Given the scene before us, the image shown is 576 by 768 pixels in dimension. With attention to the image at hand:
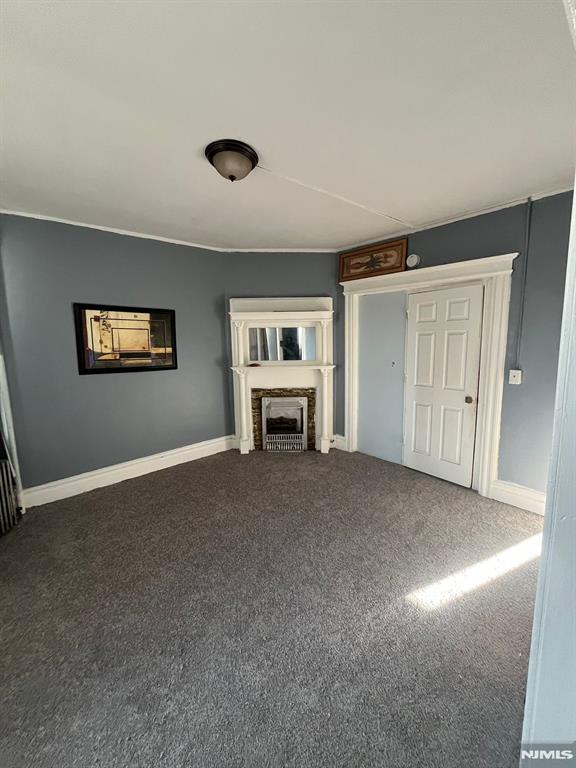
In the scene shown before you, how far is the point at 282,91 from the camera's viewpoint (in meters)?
1.39

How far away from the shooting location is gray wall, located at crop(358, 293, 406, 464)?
11.6ft

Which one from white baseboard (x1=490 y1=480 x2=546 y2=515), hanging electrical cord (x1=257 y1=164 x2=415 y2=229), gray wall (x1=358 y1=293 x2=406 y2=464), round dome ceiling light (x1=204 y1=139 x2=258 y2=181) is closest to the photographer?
round dome ceiling light (x1=204 y1=139 x2=258 y2=181)

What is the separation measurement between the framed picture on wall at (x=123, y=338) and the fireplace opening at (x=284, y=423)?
134cm

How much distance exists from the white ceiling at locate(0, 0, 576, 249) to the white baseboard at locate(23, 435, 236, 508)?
7.82ft

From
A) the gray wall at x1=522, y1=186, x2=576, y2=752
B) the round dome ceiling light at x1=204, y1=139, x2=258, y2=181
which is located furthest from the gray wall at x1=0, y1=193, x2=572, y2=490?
the gray wall at x1=522, y1=186, x2=576, y2=752

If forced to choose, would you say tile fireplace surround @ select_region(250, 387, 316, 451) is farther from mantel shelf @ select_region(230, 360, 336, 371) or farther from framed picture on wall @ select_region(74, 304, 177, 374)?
framed picture on wall @ select_region(74, 304, 177, 374)

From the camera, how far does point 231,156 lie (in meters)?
1.77

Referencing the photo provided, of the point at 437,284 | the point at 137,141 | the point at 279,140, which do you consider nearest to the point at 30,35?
the point at 137,141

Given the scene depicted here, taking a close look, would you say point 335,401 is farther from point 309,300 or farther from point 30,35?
point 30,35

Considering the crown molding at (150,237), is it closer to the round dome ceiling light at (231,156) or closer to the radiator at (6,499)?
the round dome ceiling light at (231,156)

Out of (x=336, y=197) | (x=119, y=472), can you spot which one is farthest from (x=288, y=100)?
(x=119, y=472)

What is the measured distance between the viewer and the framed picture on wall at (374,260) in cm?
332

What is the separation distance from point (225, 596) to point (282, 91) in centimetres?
253

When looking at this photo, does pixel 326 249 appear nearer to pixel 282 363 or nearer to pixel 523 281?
pixel 282 363
